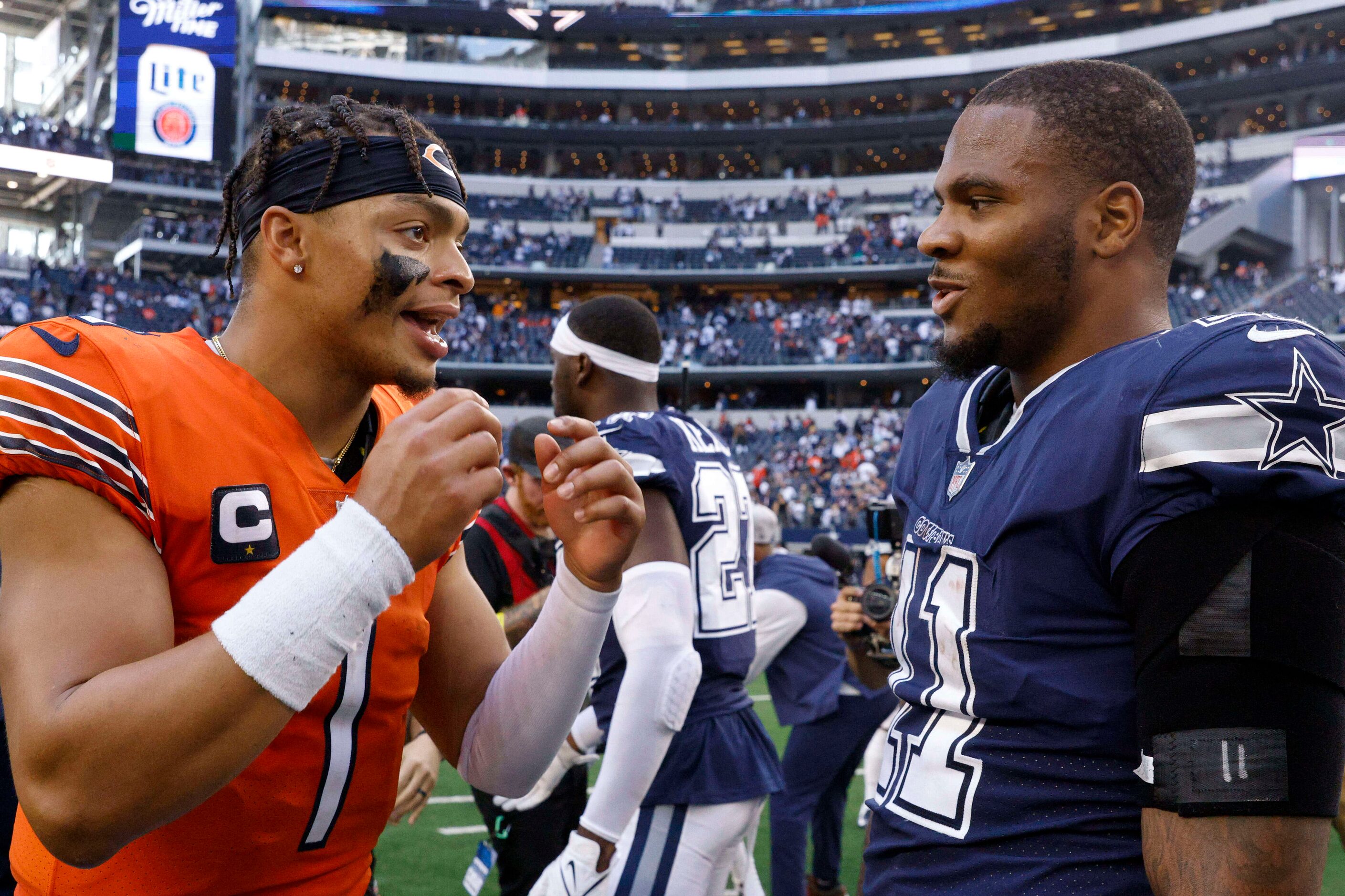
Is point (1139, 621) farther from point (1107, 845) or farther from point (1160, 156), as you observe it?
point (1160, 156)

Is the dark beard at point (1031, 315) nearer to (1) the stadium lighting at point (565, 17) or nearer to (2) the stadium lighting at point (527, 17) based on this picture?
(2) the stadium lighting at point (527, 17)

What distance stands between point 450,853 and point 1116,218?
5739 millimetres

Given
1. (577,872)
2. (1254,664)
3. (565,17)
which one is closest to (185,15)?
(565,17)

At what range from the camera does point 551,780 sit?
12.7 ft

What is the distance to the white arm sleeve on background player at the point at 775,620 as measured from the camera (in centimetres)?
576

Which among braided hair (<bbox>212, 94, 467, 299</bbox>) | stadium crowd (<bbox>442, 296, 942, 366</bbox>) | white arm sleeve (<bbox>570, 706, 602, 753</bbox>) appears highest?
stadium crowd (<bbox>442, 296, 942, 366</bbox>)

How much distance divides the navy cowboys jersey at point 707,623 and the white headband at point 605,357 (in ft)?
0.69

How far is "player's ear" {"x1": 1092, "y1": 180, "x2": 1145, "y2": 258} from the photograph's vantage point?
173 cm

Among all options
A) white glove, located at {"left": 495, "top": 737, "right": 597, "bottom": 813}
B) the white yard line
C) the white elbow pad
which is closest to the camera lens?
the white elbow pad

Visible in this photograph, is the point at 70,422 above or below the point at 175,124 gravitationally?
below

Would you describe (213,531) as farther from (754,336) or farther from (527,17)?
(527,17)

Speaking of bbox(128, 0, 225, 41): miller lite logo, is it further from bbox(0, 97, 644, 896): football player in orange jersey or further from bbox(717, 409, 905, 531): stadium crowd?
bbox(0, 97, 644, 896): football player in orange jersey

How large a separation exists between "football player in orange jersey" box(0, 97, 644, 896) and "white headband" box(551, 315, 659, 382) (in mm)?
1496

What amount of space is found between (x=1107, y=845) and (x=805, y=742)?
433 centimetres
